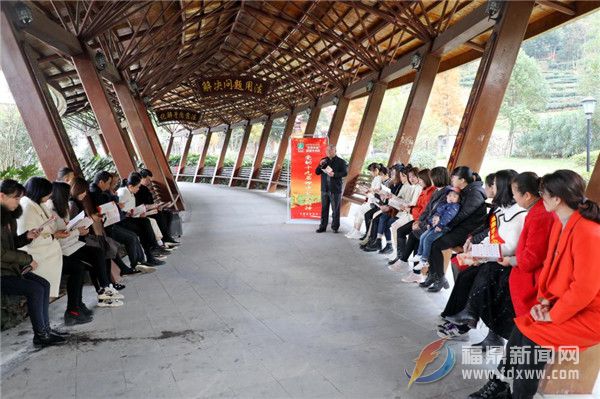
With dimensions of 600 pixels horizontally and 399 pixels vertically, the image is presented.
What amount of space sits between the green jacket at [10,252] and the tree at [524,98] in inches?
279

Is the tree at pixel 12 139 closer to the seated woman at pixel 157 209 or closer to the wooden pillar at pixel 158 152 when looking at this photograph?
the wooden pillar at pixel 158 152

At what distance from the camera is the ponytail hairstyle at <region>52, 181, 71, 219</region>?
3.51 meters

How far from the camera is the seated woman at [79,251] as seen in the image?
3484mm

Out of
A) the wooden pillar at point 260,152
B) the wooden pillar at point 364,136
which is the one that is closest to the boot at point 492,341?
the wooden pillar at point 364,136

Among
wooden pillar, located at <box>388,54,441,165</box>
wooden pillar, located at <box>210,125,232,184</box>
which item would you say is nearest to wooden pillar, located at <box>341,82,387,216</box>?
wooden pillar, located at <box>388,54,441,165</box>

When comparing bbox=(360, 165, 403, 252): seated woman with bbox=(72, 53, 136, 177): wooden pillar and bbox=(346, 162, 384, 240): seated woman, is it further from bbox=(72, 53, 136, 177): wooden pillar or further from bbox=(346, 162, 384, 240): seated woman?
bbox=(72, 53, 136, 177): wooden pillar

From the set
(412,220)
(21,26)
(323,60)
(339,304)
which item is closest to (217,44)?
(323,60)

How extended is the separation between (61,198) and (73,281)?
0.69 metres

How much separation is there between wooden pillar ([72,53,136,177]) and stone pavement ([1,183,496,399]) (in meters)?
2.71

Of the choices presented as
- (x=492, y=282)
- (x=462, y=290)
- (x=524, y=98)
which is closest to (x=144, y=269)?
(x=462, y=290)

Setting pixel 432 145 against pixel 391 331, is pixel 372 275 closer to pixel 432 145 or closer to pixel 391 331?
pixel 391 331

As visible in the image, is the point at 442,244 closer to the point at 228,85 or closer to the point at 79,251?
the point at 79,251

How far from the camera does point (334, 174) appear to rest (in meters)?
7.32

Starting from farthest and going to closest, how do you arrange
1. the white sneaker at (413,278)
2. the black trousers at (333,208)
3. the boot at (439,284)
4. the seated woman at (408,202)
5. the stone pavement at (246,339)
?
1. the black trousers at (333,208)
2. the seated woman at (408,202)
3. the white sneaker at (413,278)
4. the boot at (439,284)
5. the stone pavement at (246,339)
